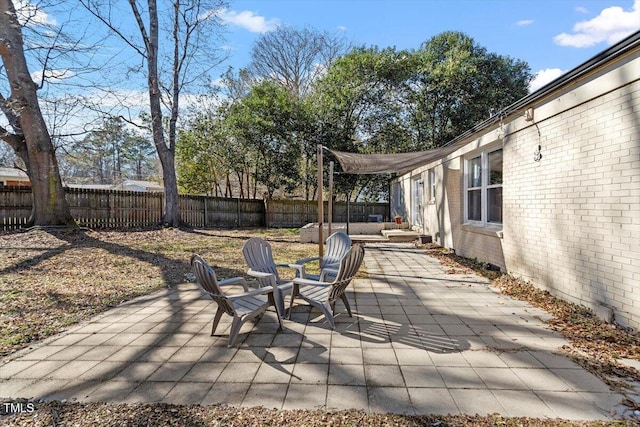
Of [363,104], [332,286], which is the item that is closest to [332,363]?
[332,286]

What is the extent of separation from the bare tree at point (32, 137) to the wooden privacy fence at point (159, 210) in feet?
4.25

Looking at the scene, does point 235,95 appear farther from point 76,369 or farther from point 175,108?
point 76,369

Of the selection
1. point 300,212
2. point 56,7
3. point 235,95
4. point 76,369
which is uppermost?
point 235,95

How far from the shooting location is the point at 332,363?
2.69 m

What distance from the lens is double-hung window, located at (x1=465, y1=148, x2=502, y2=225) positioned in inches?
248

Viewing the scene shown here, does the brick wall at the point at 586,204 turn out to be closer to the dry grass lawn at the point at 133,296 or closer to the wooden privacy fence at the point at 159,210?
the dry grass lawn at the point at 133,296

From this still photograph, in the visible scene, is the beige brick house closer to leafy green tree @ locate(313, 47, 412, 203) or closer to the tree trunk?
leafy green tree @ locate(313, 47, 412, 203)

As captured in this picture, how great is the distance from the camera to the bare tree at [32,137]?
8.01 metres

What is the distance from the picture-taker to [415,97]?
648 inches

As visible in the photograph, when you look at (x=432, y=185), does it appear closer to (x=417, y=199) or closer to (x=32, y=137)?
(x=417, y=199)

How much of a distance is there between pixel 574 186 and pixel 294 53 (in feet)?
69.7

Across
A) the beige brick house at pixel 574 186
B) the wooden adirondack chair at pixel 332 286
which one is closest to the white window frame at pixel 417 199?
the beige brick house at pixel 574 186

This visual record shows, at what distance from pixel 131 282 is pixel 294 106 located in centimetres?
1327

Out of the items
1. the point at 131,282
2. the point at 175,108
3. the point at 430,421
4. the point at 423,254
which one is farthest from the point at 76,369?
the point at 175,108
